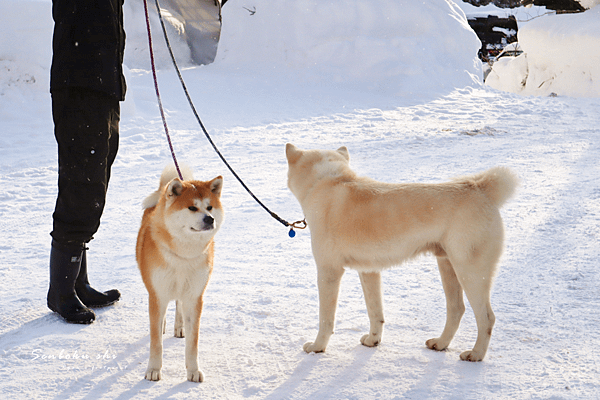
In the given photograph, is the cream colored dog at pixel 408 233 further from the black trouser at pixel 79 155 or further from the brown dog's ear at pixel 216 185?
the black trouser at pixel 79 155

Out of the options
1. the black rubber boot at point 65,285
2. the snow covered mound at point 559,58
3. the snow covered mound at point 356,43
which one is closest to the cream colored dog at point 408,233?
the black rubber boot at point 65,285

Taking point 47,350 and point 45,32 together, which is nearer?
point 47,350

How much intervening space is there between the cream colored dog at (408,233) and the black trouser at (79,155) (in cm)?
120

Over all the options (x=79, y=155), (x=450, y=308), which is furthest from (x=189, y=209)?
(x=450, y=308)

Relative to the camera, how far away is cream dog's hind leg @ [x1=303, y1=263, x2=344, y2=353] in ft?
8.62

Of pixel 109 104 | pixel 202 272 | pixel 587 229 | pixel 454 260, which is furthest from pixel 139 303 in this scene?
pixel 587 229

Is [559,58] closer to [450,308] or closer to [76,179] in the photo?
[450,308]

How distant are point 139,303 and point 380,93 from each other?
8864mm

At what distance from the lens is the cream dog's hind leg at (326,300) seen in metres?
2.63

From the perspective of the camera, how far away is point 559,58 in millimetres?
13141

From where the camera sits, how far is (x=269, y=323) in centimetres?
298

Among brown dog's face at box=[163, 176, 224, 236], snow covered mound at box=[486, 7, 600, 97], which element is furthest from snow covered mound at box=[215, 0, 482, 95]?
brown dog's face at box=[163, 176, 224, 236]

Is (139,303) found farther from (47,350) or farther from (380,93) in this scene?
(380,93)

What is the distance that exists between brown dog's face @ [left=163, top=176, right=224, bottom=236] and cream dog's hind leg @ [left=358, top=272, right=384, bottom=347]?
0.91 meters
